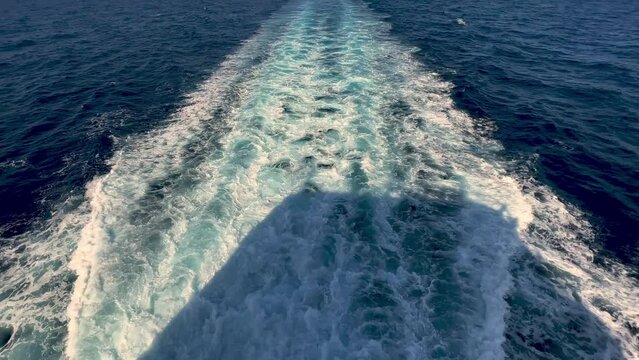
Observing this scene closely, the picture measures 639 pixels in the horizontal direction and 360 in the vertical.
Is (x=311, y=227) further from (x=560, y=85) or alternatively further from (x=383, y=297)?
(x=560, y=85)

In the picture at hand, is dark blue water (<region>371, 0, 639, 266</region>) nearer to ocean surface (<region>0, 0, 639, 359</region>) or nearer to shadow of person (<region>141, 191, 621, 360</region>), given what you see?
ocean surface (<region>0, 0, 639, 359</region>)

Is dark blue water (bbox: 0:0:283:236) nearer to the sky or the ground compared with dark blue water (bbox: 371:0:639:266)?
nearer to the ground

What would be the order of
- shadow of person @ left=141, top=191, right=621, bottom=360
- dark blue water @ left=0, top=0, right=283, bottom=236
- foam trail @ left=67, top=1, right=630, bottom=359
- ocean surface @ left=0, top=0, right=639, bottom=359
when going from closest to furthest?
shadow of person @ left=141, top=191, right=621, bottom=360 → foam trail @ left=67, top=1, right=630, bottom=359 → ocean surface @ left=0, top=0, right=639, bottom=359 → dark blue water @ left=0, top=0, right=283, bottom=236

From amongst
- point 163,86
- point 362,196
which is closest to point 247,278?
point 362,196

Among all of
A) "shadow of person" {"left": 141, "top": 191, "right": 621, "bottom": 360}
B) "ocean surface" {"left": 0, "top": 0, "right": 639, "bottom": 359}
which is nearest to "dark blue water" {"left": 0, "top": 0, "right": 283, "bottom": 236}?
"ocean surface" {"left": 0, "top": 0, "right": 639, "bottom": 359}

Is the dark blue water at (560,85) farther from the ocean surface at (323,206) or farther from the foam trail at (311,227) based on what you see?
the foam trail at (311,227)

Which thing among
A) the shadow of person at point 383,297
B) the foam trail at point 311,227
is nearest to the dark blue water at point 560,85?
the foam trail at point 311,227
